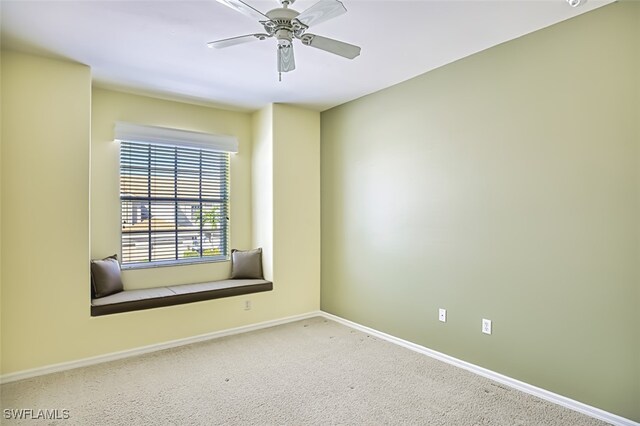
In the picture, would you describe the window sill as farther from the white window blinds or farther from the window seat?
the window seat

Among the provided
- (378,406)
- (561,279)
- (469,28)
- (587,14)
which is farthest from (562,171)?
(378,406)

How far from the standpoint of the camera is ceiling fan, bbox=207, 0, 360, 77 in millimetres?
1935

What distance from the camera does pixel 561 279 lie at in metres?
2.58

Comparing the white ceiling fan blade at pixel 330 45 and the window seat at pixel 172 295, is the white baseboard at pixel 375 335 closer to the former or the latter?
the window seat at pixel 172 295

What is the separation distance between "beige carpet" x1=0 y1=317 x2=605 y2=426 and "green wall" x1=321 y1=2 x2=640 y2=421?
35cm

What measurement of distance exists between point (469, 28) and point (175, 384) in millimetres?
3399

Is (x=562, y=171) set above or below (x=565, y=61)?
below

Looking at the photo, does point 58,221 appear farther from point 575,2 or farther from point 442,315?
point 575,2

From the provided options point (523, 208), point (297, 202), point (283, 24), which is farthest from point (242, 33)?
point (523, 208)

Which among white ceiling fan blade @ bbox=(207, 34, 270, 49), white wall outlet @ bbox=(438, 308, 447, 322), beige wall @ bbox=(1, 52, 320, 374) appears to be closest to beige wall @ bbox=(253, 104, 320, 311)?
beige wall @ bbox=(1, 52, 320, 374)

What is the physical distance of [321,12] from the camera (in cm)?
198

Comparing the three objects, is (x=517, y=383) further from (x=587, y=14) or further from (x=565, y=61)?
(x=587, y=14)

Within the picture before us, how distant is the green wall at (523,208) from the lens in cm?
233

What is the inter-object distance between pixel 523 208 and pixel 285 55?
2.02 meters
